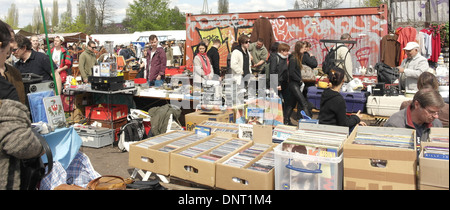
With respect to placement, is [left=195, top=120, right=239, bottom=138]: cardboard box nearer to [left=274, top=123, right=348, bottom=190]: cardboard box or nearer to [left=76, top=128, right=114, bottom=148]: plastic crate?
[left=274, top=123, right=348, bottom=190]: cardboard box

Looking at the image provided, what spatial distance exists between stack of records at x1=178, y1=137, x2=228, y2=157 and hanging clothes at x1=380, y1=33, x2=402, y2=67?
795 centimetres

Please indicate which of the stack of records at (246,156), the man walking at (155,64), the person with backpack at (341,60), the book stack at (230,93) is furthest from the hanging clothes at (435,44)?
the stack of records at (246,156)

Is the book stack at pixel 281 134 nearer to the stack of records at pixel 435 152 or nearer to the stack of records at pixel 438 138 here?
the stack of records at pixel 438 138

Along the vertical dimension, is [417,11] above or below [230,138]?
above

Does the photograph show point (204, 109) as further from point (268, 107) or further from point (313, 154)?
point (313, 154)

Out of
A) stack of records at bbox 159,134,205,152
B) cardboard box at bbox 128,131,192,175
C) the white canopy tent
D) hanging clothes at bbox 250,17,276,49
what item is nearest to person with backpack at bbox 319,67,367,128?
stack of records at bbox 159,134,205,152

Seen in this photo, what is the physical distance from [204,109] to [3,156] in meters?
4.27

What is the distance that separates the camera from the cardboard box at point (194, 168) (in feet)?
10.6

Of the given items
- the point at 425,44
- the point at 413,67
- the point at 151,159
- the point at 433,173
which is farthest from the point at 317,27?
the point at 433,173

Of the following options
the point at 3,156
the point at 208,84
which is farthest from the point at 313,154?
the point at 208,84

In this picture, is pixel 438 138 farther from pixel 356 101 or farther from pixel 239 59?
pixel 239 59

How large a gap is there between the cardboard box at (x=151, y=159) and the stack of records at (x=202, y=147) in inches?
7.2

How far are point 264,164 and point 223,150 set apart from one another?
58cm

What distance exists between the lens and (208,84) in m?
6.79
